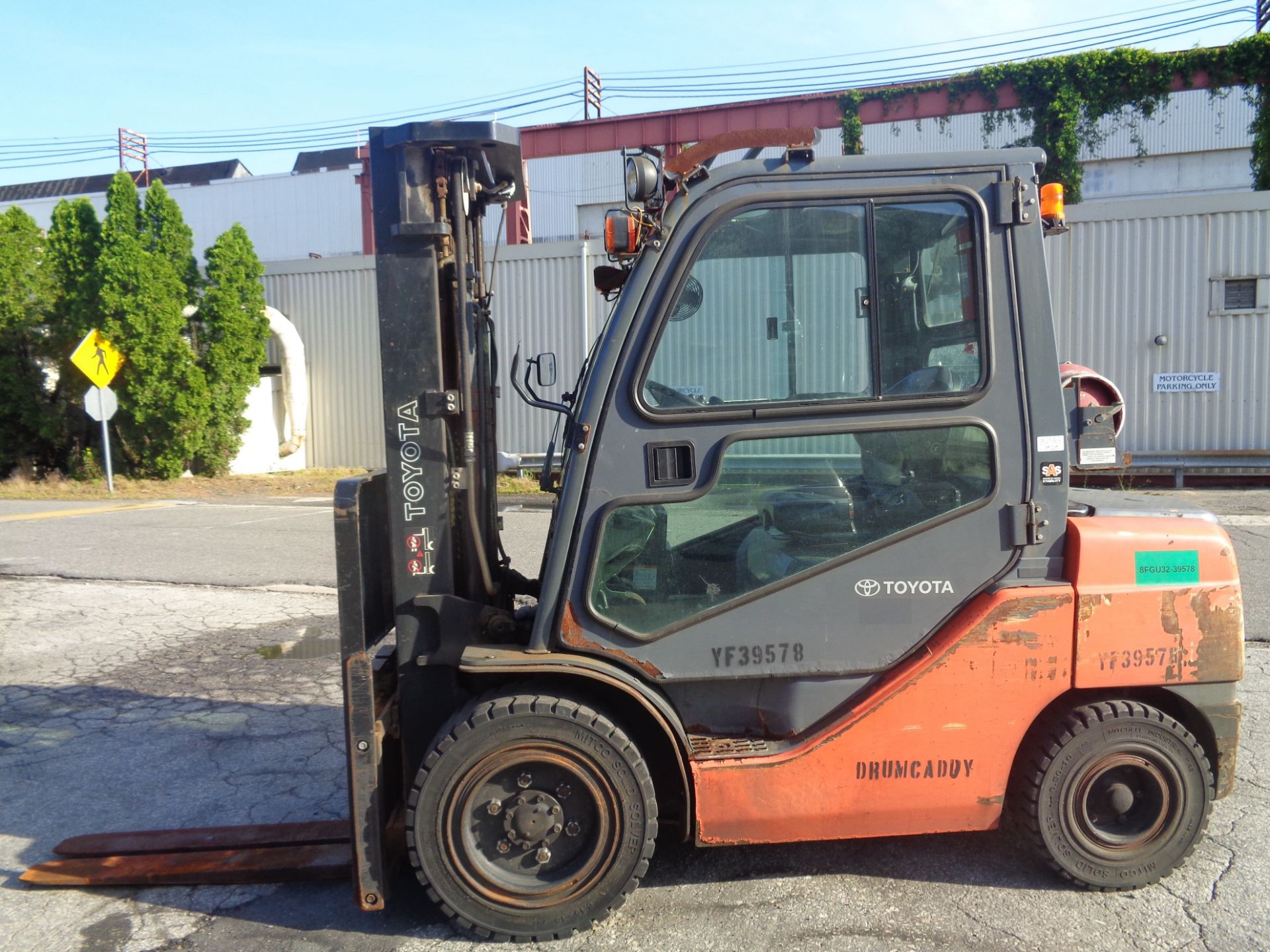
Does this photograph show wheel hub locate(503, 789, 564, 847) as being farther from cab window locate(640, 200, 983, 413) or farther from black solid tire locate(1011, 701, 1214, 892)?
black solid tire locate(1011, 701, 1214, 892)

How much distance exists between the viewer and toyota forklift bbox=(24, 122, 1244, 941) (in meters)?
3.12

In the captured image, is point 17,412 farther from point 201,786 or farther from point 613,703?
point 613,703

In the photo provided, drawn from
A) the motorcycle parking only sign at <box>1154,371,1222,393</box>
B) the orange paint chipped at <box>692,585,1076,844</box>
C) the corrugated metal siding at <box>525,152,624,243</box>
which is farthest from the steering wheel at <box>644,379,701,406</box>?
the corrugated metal siding at <box>525,152,624,243</box>

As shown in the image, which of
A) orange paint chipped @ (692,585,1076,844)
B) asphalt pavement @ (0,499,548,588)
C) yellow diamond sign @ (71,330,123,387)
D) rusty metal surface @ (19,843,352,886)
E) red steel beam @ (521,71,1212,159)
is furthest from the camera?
red steel beam @ (521,71,1212,159)

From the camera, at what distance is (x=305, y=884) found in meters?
3.59

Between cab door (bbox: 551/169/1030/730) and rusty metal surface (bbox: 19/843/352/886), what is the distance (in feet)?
4.56

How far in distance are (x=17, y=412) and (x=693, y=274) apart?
67.8 feet

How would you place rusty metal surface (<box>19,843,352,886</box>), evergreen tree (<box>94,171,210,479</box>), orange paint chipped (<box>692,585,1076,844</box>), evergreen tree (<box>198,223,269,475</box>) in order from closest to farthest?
orange paint chipped (<box>692,585,1076,844</box>) < rusty metal surface (<box>19,843,352,886</box>) < evergreen tree (<box>94,171,210,479</box>) < evergreen tree (<box>198,223,269,475</box>)

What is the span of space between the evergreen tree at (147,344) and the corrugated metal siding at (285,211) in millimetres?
19313

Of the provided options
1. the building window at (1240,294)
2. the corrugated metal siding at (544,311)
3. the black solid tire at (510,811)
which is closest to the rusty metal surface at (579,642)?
the black solid tire at (510,811)

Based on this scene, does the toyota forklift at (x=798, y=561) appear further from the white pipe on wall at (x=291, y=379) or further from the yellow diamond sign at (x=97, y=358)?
the white pipe on wall at (x=291, y=379)

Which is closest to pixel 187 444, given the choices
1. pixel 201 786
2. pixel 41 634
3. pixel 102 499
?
A: pixel 102 499


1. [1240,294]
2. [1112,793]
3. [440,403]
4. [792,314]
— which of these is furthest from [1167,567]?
[1240,294]

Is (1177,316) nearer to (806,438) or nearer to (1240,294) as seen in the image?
(1240,294)
